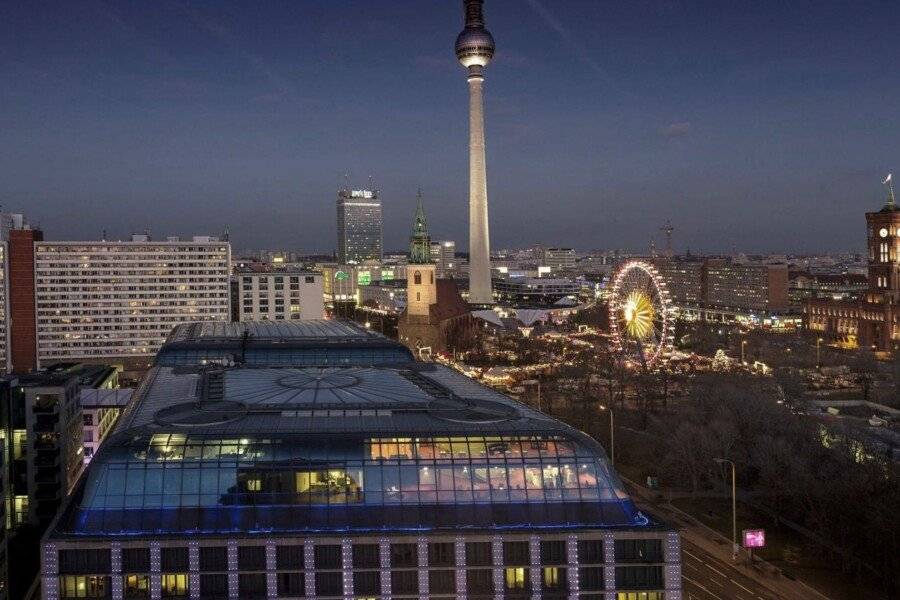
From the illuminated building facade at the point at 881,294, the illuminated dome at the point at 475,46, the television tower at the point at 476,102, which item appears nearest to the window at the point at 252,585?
the illuminated building facade at the point at 881,294

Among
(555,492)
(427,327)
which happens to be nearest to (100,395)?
(555,492)

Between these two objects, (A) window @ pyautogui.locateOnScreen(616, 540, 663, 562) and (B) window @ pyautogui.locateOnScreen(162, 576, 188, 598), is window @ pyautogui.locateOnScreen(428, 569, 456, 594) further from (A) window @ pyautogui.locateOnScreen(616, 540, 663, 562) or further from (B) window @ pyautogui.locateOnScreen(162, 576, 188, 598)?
(B) window @ pyautogui.locateOnScreen(162, 576, 188, 598)

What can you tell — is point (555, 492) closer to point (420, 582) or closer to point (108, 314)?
point (420, 582)

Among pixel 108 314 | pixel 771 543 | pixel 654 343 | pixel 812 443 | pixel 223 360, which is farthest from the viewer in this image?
pixel 108 314

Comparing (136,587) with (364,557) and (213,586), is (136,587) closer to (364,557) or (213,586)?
(213,586)

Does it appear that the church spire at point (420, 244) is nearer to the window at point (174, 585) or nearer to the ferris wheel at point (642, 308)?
the ferris wheel at point (642, 308)

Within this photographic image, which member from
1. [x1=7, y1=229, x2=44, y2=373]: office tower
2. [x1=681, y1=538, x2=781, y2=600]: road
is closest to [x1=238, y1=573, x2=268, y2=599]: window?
[x1=681, y1=538, x2=781, y2=600]: road
